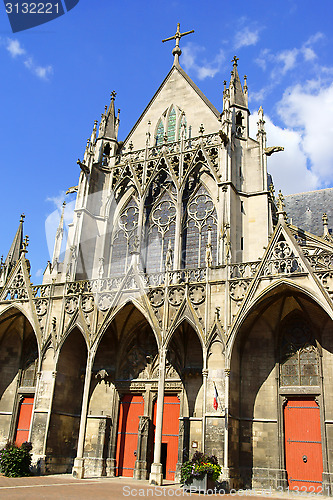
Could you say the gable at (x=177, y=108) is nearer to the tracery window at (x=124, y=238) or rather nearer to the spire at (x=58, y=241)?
the tracery window at (x=124, y=238)

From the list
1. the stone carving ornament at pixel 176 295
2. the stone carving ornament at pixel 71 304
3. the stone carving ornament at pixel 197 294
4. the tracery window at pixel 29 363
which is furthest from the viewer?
the tracery window at pixel 29 363

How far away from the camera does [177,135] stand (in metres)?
22.4

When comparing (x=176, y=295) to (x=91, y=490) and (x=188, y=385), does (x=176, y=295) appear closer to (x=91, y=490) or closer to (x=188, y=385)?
(x=188, y=385)

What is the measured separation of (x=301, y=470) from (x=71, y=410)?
27.2ft

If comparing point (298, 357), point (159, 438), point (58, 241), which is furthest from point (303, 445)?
point (58, 241)

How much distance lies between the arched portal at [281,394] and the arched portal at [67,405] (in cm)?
628

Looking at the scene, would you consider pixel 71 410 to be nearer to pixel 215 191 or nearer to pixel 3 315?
pixel 3 315

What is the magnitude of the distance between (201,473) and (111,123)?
17.2m

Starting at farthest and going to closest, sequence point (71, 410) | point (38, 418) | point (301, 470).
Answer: point (71, 410) → point (38, 418) → point (301, 470)

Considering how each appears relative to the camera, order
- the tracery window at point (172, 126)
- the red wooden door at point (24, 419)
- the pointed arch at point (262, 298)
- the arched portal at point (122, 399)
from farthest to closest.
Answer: the tracery window at point (172, 126)
the red wooden door at point (24, 419)
the arched portal at point (122, 399)
the pointed arch at point (262, 298)

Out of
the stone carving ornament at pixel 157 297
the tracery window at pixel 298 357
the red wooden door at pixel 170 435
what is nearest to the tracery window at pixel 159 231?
the stone carving ornament at pixel 157 297

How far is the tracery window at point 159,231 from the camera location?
65.7 feet

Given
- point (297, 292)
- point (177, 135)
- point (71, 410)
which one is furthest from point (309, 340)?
point (177, 135)

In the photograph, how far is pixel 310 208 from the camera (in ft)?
81.3
